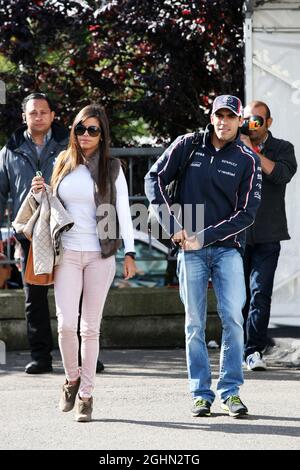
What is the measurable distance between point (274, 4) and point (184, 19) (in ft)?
3.07

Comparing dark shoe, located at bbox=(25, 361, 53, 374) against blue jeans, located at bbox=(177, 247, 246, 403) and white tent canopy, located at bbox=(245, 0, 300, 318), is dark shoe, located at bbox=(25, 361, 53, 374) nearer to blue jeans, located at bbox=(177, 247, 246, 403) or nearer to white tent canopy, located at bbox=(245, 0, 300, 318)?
blue jeans, located at bbox=(177, 247, 246, 403)

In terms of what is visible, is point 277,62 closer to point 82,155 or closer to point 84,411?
point 82,155

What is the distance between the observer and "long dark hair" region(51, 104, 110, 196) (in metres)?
7.44

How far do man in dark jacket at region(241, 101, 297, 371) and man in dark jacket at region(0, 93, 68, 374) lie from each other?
1517 millimetres

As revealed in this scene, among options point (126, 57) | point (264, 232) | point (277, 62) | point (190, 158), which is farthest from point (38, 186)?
point (126, 57)

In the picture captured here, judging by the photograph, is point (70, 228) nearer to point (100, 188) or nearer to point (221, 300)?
point (100, 188)

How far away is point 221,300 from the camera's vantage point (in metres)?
7.43

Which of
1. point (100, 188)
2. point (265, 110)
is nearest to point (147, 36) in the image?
point (265, 110)

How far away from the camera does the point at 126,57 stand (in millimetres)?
11633

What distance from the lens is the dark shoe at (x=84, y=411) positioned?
720 cm

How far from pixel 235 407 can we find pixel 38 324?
7.95 feet

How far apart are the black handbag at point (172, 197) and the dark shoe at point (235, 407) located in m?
0.97

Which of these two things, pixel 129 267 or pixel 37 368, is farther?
pixel 37 368

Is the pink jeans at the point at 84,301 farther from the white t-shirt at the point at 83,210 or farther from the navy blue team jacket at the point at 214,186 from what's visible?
the navy blue team jacket at the point at 214,186
